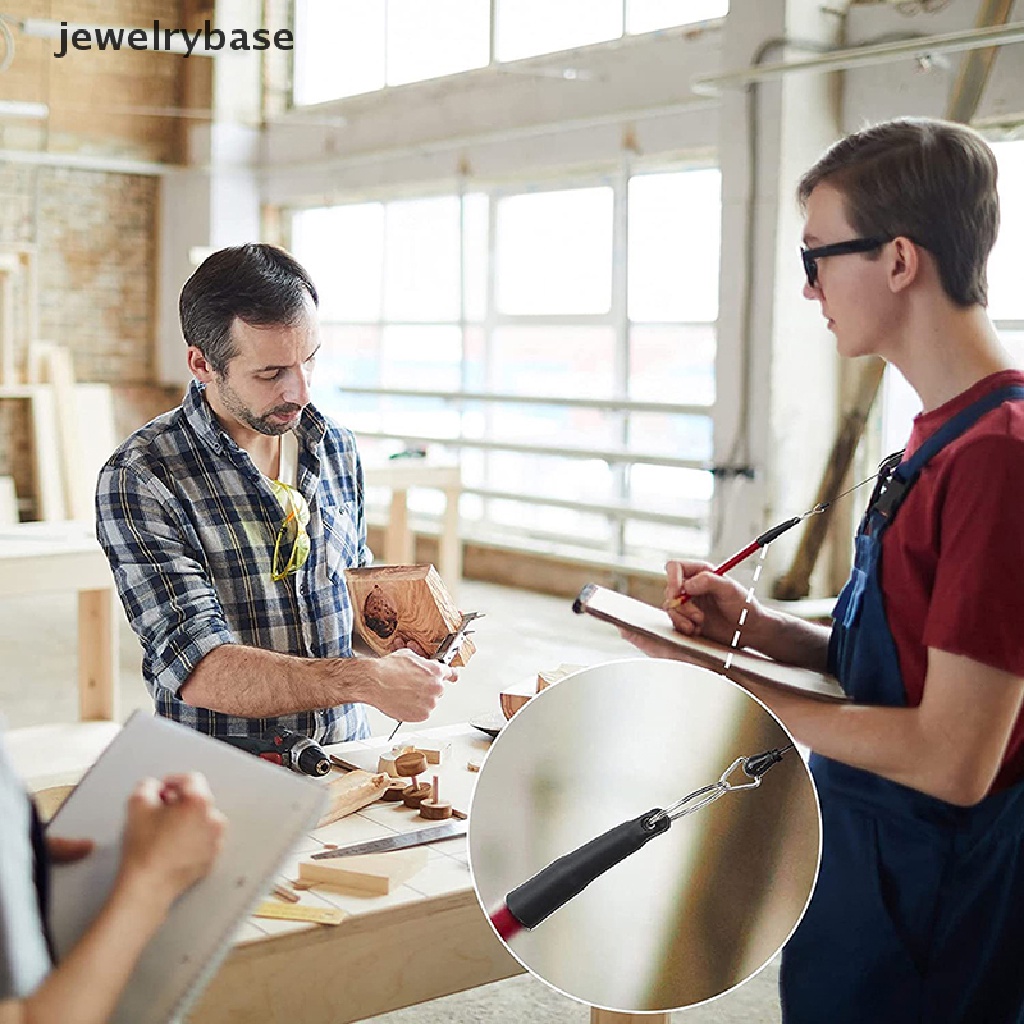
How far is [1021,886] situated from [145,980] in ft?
3.12

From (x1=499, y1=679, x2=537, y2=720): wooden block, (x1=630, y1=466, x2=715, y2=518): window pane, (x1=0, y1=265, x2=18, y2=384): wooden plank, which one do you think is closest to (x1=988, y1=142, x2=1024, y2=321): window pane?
(x1=630, y1=466, x2=715, y2=518): window pane

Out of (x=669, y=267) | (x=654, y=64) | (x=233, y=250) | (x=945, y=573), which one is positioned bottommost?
(x=945, y=573)

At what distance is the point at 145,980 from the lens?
0.85m

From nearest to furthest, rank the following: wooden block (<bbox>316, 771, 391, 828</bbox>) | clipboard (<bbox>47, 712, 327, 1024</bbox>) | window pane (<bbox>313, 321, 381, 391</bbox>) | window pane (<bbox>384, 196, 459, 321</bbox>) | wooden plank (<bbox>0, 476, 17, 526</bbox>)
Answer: clipboard (<bbox>47, 712, 327, 1024</bbox>)
wooden block (<bbox>316, 771, 391, 828</bbox>)
wooden plank (<bbox>0, 476, 17, 526</bbox>)
window pane (<bbox>384, 196, 459, 321</bbox>)
window pane (<bbox>313, 321, 381, 391</bbox>)

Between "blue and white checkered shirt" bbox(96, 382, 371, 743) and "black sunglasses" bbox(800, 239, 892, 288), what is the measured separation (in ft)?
3.51

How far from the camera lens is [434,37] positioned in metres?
8.84

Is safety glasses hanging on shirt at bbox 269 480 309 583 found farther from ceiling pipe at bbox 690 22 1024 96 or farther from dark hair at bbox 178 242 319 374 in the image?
ceiling pipe at bbox 690 22 1024 96

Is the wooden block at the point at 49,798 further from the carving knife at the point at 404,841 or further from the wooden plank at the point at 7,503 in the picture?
the wooden plank at the point at 7,503

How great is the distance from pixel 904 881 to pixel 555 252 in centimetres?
699

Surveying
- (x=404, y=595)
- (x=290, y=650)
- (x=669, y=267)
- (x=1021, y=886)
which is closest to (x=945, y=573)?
(x=1021, y=886)

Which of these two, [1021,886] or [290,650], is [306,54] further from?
[1021,886]

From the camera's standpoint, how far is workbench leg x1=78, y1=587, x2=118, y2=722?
13.4 ft

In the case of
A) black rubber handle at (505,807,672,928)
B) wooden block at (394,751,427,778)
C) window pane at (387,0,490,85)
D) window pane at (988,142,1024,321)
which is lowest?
wooden block at (394,751,427,778)

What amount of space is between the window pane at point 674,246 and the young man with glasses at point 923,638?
5.65 meters
